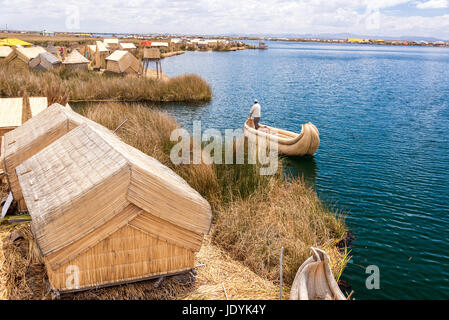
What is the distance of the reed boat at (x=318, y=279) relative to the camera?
474 cm

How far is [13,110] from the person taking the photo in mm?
8242

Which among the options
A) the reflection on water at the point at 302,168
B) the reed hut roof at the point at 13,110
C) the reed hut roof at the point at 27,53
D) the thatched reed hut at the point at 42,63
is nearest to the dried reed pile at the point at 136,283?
the reed hut roof at the point at 13,110

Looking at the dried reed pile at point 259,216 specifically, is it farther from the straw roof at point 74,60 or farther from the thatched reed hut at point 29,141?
the straw roof at point 74,60

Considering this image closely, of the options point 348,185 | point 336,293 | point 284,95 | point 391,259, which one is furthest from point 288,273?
point 284,95

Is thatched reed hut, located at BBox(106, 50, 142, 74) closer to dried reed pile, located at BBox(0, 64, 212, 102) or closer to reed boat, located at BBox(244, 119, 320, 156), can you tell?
dried reed pile, located at BBox(0, 64, 212, 102)

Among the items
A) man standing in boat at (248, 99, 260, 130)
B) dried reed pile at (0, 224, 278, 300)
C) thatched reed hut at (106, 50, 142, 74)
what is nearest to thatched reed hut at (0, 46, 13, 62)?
thatched reed hut at (106, 50, 142, 74)

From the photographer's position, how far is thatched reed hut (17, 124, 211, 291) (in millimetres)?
3686

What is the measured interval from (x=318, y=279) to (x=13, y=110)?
7268mm

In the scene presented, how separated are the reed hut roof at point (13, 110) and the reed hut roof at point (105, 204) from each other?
13.1ft

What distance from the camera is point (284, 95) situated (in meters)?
28.1

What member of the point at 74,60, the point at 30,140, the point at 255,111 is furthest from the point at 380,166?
the point at 74,60

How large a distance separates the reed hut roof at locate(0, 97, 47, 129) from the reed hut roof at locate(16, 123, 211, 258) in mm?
3982

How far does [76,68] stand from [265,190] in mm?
24417
